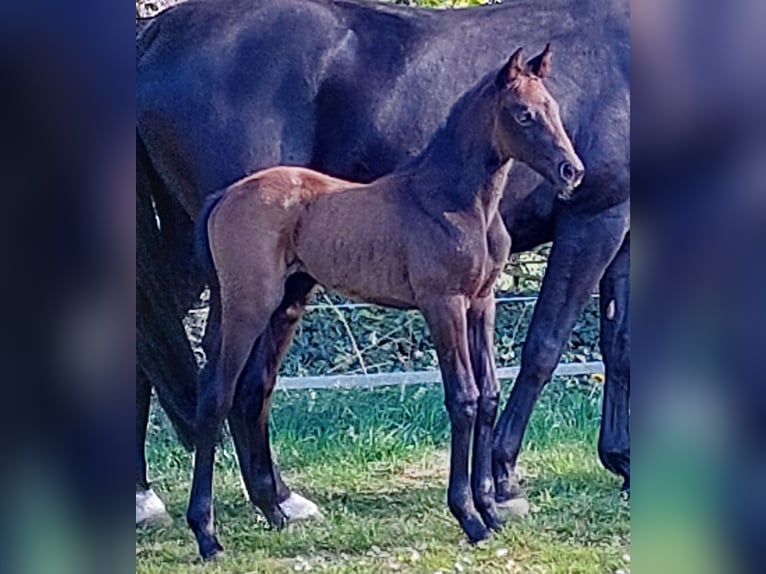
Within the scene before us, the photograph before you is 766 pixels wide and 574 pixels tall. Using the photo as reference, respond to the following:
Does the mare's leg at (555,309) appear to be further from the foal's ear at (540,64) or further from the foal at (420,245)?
the foal's ear at (540,64)

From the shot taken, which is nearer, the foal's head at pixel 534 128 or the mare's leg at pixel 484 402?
the foal's head at pixel 534 128

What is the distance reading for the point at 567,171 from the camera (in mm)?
2229

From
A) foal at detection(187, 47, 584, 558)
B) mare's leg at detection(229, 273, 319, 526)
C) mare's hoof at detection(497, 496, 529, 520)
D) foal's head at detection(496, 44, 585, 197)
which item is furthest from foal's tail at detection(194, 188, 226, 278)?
mare's hoof at detection(497, 496, 529, 520)

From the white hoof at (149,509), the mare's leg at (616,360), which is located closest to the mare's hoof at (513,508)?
the mare's leg at (616,360)

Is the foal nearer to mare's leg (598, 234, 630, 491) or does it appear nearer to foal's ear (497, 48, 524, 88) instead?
foal's ear (497, 48, 524, 88)

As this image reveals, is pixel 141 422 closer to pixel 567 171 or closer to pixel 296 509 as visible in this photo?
pixel 296 509

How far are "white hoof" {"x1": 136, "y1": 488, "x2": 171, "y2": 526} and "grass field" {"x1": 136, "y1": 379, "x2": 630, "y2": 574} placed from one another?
1cm

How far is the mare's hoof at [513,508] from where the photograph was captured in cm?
239

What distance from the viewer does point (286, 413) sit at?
2398mm

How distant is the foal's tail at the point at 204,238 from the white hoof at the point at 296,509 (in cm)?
49
